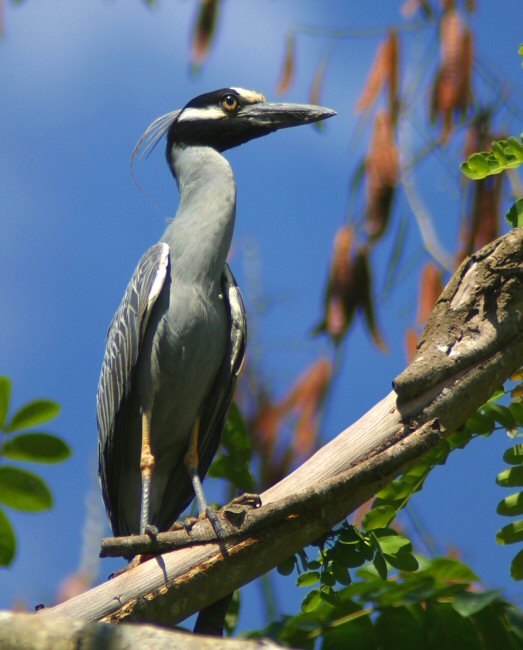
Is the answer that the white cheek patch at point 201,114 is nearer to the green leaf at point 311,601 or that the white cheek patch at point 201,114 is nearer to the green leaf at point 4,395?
the green leaf at point 4,395

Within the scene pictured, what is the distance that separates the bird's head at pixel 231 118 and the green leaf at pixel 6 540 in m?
2.04

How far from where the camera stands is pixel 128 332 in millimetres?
3461

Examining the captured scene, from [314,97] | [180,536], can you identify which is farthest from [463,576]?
[314,97]

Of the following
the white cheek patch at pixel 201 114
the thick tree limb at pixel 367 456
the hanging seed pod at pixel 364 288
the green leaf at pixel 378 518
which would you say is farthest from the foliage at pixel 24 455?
the white cheek patch at pixel 201 114

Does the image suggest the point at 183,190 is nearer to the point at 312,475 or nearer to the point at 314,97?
the point at 314,97

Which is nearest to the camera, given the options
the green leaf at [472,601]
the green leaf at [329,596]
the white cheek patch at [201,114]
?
the green leaf at [472,601]

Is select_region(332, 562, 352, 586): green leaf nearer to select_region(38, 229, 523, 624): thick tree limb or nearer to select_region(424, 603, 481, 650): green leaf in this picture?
select_region(38, 229, 523, 624): thick tree limb

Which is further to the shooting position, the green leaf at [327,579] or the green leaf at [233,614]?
the green leaf at [233,614]

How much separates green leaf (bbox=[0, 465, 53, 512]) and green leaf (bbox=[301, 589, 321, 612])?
0.70 m

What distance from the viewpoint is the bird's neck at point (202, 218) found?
350cm

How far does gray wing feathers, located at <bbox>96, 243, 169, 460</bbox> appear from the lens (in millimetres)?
3400

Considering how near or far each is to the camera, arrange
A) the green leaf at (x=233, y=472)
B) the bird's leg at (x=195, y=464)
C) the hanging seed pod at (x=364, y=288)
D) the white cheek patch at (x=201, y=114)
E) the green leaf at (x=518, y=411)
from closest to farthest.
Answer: the green leaf at (x=518, y=411) < the green leaf at (x=233, y=472) < the bird's leg at (x=195, y=464) < the hanging seed pod at (x=364, y=288) < the white cheek patch at (x=201, y=114)

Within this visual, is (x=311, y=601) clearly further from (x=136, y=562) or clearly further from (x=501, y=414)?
(x=501, y=414)

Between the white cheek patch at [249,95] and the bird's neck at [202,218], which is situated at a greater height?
the white cheek patch at [249,95]
